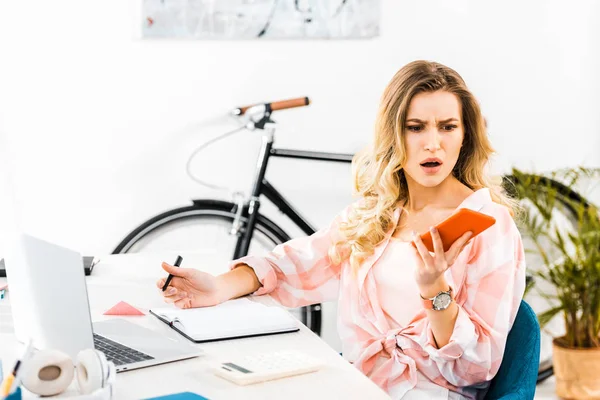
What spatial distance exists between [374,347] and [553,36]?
6.45 ft

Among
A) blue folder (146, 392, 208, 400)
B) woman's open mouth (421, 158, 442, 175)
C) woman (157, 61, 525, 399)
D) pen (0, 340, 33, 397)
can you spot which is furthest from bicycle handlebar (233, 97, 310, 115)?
pen (0, 340, 33, 397)

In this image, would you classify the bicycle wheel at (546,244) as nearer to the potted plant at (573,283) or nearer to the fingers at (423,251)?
the potted plant at (573,283)

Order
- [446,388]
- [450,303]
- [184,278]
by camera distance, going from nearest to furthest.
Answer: [450,303]
[446,388]
[184,278]

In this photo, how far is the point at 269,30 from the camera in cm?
288

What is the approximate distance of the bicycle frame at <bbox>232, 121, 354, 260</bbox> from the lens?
2.79 metres

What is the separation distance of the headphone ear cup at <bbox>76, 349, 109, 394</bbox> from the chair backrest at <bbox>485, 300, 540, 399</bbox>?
2.17ft

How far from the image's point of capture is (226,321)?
1452 mm

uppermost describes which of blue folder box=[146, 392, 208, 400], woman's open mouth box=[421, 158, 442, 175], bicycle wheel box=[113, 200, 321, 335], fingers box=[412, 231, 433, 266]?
woman's open mouth box=[421, 158, 442, 175]

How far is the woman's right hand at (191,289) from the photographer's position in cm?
157

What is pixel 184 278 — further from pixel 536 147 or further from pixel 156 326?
pixel 536 147

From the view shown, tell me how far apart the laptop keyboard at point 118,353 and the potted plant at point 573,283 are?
1919 millimetres

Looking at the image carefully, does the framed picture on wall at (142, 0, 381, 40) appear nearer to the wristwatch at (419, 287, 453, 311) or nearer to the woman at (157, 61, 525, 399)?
the woman at (157, 61, 525, 399)

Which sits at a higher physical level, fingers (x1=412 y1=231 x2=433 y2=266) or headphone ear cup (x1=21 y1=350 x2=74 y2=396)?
fingers (x1=412 y1=231 x2=433 y2=266)

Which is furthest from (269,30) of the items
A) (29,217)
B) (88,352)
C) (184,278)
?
(88,352)
